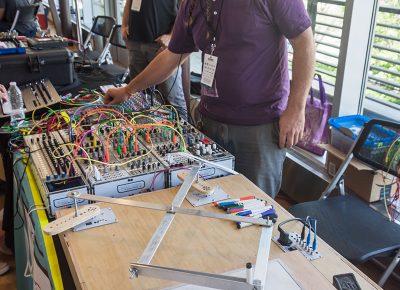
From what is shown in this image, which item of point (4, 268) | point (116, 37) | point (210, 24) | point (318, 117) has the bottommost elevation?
point (4, 268)

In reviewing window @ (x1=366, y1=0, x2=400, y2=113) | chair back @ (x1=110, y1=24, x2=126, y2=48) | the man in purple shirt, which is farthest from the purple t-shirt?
chair back @ (x1=110, y1=24, x2=126, y2=48)

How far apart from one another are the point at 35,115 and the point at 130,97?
1.51ft

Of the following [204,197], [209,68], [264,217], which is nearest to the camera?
[264,217]

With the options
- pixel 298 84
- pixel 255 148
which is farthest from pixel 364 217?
pixel 298 84

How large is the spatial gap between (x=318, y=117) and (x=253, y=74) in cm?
126

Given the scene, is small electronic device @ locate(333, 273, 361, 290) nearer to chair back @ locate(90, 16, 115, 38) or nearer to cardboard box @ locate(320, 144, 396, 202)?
cardboard box @ locate(320, 144, 396, 202)

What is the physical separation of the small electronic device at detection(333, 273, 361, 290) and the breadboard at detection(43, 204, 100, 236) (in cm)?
64

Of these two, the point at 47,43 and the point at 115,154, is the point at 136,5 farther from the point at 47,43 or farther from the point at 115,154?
the point at 115,154

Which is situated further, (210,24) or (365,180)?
(365,180)

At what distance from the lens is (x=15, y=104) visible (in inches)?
83.7

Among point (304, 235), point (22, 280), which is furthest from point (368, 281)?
point (22, 280)

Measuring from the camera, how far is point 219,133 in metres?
1.72

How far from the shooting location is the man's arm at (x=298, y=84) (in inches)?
58.6

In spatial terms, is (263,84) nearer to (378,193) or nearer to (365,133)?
(365,133)
